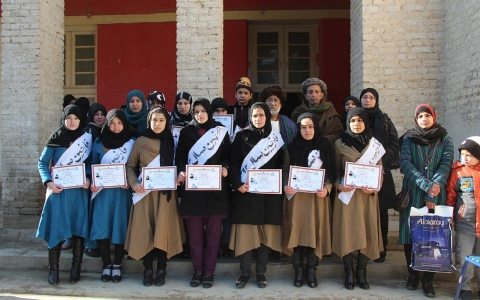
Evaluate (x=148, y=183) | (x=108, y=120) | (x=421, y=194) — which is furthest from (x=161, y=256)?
(x=421, y=194)

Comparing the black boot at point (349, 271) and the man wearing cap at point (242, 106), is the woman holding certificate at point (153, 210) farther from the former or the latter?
the black boot at point (349, 271)

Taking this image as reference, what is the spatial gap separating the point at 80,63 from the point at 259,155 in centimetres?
736

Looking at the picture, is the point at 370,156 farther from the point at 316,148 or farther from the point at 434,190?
the point at 434,190

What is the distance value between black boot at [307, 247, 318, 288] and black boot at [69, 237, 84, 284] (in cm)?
241

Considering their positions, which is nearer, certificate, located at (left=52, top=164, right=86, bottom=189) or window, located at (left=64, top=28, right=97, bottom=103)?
certificate, located at (left=52, top=164, right=86, bottom=189)

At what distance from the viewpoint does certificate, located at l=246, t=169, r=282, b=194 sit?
4070 mm

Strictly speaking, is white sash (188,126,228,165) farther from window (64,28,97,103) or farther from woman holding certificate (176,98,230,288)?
window (64,28,97,103)

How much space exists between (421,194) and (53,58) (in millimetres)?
5801

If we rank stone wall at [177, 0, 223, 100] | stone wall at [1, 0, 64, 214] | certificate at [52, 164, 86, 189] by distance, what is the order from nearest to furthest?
certificate at [52, 164, 86, 189] < stone wall at [177, 0, 223, 100] < stone wall at [1, 0, 64, 214]

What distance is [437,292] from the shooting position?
14.0ft

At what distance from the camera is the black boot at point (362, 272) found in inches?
168

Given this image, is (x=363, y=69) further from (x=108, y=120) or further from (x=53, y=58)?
(x=53, y=58)

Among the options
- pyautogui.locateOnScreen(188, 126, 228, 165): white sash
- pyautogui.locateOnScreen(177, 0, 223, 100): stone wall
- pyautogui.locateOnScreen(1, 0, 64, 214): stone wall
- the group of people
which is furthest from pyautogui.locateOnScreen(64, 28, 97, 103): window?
pyautogui.locateOnScreen(188, 126, 228, 165): white sash

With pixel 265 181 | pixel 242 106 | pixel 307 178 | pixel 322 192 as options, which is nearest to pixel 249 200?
pixel 265 181
